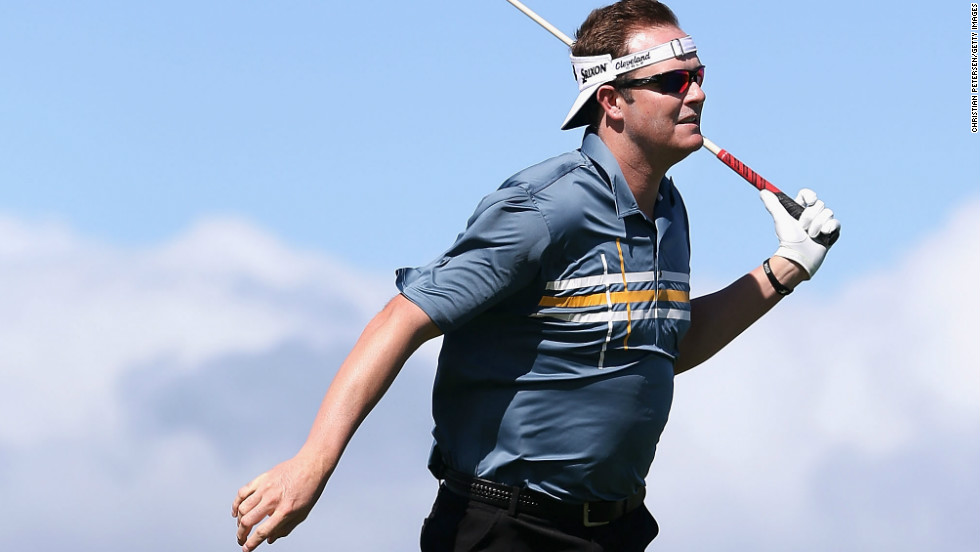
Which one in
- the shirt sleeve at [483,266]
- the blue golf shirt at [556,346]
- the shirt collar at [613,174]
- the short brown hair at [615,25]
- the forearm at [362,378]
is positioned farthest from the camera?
the short brown hair at [615,25]

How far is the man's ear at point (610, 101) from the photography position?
5.09 m

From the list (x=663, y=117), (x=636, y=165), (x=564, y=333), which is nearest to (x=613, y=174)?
(x=636, y=165)

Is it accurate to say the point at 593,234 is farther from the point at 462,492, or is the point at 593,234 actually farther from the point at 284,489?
the point at 284,489

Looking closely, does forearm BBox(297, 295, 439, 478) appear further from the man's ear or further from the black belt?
Result: the man's ear

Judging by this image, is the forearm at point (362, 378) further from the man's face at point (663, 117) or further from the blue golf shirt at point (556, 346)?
the man's face at point (663, 117)

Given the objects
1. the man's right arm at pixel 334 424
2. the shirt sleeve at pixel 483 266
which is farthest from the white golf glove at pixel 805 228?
the man's right arm at pixel 334 424

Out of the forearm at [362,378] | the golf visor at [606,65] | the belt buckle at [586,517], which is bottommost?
the belt buckle at [586,517]

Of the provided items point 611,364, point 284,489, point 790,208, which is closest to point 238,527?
point 284,489

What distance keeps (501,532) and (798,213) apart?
2.02 meters

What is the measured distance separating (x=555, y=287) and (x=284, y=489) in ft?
3.99

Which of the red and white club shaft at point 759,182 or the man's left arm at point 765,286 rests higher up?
the red and white club shaft at point 759,182

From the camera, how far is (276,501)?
13.4 feet

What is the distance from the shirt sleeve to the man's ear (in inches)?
25.5

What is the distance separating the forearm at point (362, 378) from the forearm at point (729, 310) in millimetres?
1651
